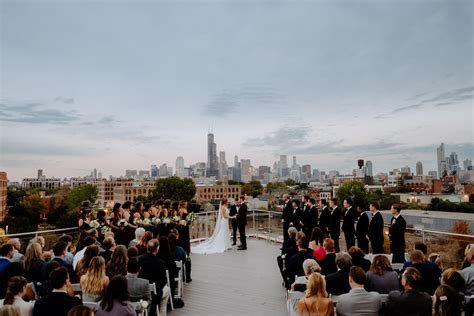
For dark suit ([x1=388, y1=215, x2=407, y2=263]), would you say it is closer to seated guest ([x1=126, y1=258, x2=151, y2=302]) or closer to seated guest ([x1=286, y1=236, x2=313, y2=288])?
seated guest ([x1=286, y1=236, x2=313, y2=288])

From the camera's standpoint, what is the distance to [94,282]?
349 cm

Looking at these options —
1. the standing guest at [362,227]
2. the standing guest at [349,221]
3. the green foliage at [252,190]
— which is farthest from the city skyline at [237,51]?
the green foliage at [252,190]

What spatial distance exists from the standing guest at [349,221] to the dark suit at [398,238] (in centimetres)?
110

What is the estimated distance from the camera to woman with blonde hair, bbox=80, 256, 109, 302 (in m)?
3.47

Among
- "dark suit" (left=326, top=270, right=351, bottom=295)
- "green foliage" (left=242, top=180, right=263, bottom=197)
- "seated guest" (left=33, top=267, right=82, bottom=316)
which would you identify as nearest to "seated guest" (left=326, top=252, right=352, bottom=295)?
"dark suit" (left=326, top=270, right=351, bottom=295)

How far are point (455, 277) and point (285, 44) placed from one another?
17280 millimetres

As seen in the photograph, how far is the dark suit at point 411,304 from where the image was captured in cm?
291

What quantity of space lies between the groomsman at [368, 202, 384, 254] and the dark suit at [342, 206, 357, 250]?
0.59m

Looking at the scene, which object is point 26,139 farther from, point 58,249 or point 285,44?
point 58,249

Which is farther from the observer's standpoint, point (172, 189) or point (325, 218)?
point (172, 189)

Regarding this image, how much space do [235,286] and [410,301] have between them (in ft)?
13.7

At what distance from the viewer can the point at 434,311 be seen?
106 inches

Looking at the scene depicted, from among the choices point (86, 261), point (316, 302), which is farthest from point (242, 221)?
point (316, 302)

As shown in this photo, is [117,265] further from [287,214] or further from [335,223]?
[287,214]
